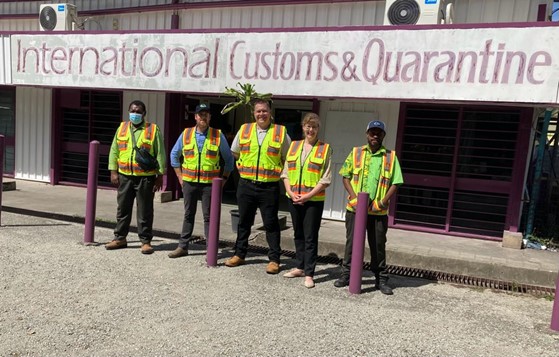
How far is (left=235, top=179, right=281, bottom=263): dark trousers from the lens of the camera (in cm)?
491

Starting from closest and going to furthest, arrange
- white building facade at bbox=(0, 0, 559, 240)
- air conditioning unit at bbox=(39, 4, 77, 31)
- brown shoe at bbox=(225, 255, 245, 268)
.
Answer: brown shoe at bbox=(225, 255, 245, 268), white building facade at bbox=(0, 0, 559, 240), air conditioning unit at bbox=(39, 4, 77, 31)

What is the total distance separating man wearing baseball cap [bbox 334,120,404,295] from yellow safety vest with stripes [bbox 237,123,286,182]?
736 mm

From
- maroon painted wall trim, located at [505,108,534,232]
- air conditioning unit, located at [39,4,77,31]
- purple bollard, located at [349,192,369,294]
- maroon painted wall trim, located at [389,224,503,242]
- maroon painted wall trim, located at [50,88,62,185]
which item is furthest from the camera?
maroon painted wall trim, located at [50,88,62,185]

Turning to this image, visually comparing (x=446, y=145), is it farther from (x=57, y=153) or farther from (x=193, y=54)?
(x=57, y=153)

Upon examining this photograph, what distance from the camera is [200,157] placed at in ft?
17.1

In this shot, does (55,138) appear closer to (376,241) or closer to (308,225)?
(308,225)

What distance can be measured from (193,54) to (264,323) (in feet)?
17.2

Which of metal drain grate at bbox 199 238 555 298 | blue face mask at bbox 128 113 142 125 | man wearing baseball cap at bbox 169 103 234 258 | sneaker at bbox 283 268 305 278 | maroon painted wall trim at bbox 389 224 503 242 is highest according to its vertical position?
blue face mask at bbox 128 113 142 125

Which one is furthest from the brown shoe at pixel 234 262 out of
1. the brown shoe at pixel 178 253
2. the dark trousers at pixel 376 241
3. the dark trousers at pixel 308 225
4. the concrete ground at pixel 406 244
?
the dark trousers at pixel 376 241

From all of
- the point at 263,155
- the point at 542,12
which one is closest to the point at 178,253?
the point at 263,155

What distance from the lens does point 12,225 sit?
6535 millimetres

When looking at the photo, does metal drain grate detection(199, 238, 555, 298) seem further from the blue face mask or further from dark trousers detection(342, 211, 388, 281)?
the blue face mask

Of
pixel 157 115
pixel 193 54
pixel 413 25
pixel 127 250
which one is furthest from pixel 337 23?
pixel 127 250

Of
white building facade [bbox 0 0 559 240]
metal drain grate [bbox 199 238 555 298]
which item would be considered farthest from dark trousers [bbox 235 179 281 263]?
white building facade [bbox 0 0 559 240]
